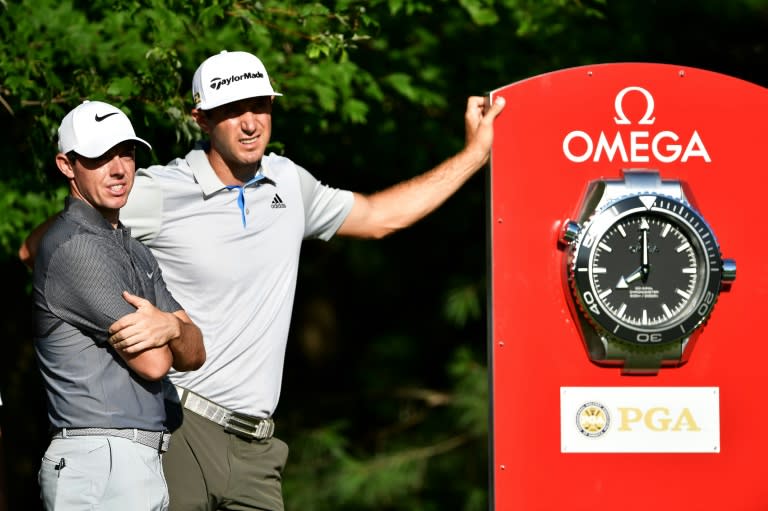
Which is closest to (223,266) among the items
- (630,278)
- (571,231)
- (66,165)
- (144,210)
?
(144,210)

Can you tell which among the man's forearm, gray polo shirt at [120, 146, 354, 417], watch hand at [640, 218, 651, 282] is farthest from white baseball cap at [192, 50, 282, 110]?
watch hand at [640, 218, 651, 282]

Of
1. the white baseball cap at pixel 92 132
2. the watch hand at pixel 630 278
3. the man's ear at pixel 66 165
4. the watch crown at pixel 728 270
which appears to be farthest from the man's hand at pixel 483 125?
the man's ear at pixel 66 165

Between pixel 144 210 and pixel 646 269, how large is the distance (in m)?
1.69

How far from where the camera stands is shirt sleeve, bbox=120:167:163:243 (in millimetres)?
4984

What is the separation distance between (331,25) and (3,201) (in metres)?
1.57

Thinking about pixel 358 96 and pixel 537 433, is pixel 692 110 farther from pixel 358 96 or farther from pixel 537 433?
pixel 358 96

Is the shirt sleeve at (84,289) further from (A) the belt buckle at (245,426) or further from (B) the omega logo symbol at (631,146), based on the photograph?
(B) the omega logo symbol at (631,146)

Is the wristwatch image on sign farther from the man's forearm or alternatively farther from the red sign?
the man's forearm

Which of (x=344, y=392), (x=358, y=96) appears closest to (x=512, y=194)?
(x=358, y=96)

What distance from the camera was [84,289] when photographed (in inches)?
168

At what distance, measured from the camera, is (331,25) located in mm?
6430

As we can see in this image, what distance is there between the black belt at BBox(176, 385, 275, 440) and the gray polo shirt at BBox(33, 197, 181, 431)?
58 centimetres

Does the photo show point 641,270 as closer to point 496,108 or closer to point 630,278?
point 630,278

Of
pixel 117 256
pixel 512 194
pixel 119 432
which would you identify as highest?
pixel 512 194
